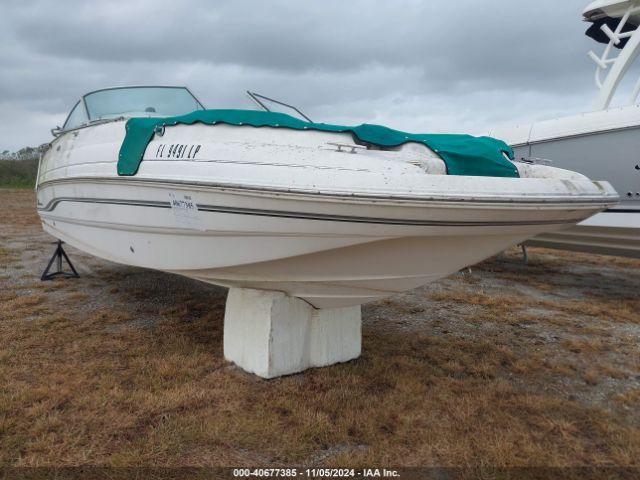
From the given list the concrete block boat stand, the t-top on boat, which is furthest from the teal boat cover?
the concrete block boat stand

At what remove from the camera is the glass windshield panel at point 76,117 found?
4.98m

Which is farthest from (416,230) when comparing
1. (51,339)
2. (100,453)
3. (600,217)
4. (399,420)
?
(600,217)

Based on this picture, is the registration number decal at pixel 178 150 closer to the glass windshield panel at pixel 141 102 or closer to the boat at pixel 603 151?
the glass windshield panel at pixel 141 102

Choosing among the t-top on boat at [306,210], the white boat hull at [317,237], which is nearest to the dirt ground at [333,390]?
the t-top on boat at [306,210]

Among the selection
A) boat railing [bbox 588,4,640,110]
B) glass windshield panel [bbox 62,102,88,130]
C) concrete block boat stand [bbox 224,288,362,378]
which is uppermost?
boat railing [bbox 588,4,640,110]

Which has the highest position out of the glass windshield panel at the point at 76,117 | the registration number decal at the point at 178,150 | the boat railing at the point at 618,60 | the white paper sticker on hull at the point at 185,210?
the boat railing at the point at 618,60

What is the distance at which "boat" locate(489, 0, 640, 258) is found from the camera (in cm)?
579

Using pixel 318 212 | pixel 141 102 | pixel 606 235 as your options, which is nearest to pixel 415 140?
pixel 318 212

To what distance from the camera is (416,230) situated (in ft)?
8.48

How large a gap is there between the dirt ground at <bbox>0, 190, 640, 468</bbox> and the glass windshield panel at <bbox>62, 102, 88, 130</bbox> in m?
1.83

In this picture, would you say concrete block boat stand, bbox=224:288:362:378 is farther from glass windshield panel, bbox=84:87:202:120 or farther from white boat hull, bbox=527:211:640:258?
white boat hull, bbox=527:211:640:258

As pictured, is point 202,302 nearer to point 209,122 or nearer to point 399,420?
point 209,122

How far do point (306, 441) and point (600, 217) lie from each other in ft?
16.4

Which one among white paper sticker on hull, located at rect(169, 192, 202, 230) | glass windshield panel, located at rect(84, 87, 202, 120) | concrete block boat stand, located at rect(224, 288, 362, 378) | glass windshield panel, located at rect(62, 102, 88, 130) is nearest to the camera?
white paper sticker on hull, located at rect(169, 192, 202, 230)
